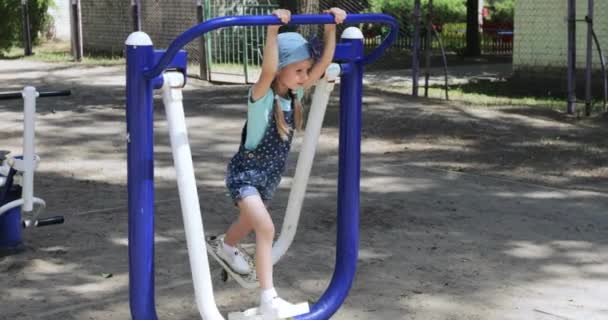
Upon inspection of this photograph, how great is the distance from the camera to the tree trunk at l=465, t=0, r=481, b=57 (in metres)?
23.2

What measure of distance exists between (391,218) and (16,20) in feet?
55.6

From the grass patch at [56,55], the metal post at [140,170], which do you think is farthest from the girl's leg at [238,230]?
the grass patch at [56,55]

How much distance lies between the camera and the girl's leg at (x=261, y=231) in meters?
3.98

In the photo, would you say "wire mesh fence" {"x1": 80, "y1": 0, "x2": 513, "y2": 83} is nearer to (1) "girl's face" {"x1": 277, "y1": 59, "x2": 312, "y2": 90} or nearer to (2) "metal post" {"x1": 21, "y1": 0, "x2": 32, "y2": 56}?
(2) "metal post" {"x1": 21, "y1": 0, "x2": 32, "y2": 56}

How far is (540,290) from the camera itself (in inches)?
200

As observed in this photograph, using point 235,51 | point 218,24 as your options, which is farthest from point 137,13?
point 218,24

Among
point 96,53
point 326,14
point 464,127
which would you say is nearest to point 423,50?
point 96,53

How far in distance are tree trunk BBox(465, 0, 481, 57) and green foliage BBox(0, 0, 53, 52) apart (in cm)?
951

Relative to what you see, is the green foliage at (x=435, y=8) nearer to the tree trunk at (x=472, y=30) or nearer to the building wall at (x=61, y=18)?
the tree trunk at (x=472, y=30)

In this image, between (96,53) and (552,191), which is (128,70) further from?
(96,53)

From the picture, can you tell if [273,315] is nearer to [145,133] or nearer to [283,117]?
[283,117]

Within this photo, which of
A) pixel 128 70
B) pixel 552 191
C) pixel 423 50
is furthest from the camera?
pixel 423 50

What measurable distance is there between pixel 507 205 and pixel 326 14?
3.55m

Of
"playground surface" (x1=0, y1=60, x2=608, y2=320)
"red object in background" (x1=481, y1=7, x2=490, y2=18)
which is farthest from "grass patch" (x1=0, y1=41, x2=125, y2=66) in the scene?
"red object in background" (x1=481, y1=7, x2=490, y2=18)
